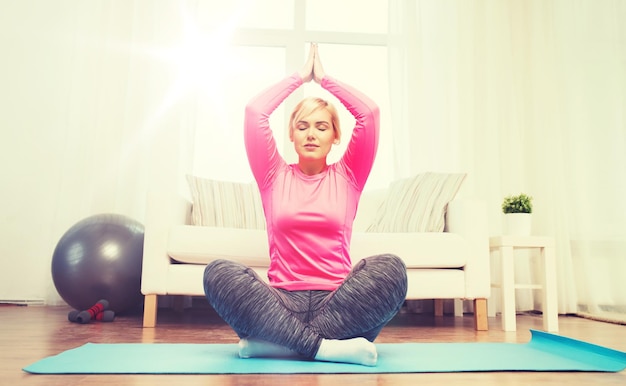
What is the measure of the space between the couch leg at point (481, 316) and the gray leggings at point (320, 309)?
111 cm

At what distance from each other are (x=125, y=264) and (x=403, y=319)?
1.47 m

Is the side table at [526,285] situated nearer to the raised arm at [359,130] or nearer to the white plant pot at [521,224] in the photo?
the white plant pot at [521,224]

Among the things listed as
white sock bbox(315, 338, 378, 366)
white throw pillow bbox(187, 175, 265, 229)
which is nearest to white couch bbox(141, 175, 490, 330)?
white throw pillow bbox(187, 175, 265, 229)

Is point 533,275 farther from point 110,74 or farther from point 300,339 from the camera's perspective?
point 110,74

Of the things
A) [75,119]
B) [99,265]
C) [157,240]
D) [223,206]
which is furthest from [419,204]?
[75,119]

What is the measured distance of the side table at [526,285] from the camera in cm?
224

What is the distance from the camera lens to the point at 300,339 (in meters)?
1.27

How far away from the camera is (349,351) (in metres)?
1.27

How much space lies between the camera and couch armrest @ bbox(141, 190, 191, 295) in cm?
221

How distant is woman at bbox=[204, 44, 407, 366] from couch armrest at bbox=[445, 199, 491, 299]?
1019mm

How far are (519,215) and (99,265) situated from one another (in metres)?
2.05

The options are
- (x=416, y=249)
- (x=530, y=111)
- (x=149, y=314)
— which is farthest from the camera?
(x=530, y=111)

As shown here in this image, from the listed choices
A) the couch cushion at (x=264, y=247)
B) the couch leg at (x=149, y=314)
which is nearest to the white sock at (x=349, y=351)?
the couch cushion at (x=264, y=247)

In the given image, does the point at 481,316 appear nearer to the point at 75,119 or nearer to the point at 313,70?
the point at 313,70
